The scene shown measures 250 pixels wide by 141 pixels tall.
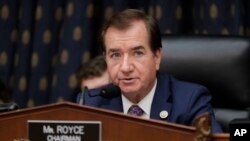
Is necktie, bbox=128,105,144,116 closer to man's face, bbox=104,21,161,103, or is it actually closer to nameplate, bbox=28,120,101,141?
man's face, bbox=104,21,161,103

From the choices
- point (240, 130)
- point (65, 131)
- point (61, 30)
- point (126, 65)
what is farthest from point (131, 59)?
point (61, 30)

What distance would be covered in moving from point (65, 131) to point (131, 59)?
0.60m

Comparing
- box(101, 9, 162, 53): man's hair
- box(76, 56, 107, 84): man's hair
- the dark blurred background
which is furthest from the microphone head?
the dark blurred background

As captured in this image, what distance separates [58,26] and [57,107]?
81.3 inches

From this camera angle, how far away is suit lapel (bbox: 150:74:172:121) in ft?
5.40

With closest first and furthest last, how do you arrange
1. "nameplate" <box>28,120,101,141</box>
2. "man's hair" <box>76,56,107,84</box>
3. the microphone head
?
"nameplate" <box>28,120,101,141</box> → the microphone head → "man's hair" <box>76,56,107,84</box>

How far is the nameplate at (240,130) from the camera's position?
0.96 m

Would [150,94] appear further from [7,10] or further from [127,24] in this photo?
[7,10]

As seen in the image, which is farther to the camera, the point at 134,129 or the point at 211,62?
the point at 211,62

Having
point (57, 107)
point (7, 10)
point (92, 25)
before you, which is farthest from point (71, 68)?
point (57, 107)

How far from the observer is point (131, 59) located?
5.43ft

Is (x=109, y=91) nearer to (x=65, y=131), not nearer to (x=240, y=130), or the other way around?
(x=65, y=131)

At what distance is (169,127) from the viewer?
41.9 inches

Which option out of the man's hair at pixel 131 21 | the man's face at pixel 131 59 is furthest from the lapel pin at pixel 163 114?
the man's hair at pixel 131 21
